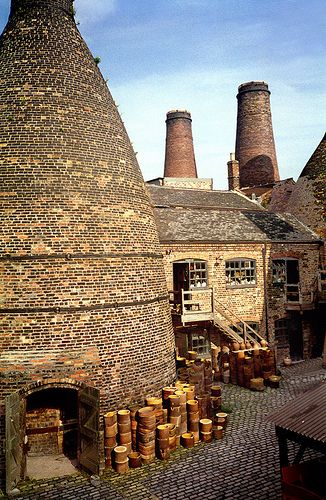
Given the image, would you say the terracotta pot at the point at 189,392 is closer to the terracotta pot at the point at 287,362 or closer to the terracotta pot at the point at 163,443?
the terracotta pot at the point at 163,443

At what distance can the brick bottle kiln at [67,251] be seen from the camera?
27.7ft

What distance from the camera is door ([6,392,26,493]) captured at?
768 cm


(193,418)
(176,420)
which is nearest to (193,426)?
(193,418)

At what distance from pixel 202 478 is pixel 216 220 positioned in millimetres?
12547

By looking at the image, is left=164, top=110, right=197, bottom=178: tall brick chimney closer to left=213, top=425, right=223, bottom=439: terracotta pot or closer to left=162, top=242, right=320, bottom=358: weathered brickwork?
left=162, top=242, right=320, bottom=358: weathered brickwork

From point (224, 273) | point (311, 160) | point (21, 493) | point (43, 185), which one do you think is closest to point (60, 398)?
point (21, 493)

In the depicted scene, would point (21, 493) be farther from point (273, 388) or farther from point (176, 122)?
point (176, 122)

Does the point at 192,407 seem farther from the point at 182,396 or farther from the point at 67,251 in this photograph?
the point at 67,251

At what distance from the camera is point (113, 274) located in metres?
9.30

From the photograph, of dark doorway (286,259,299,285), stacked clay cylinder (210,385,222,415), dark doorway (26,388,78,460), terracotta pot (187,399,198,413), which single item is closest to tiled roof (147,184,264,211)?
dark doorway (286,259,299,285)

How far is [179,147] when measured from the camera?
32.8 m

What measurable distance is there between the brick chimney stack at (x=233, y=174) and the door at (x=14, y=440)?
20.8 m

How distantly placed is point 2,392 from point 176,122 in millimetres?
28628

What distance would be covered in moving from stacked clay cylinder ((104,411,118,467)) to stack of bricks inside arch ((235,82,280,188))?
23.5 metres
